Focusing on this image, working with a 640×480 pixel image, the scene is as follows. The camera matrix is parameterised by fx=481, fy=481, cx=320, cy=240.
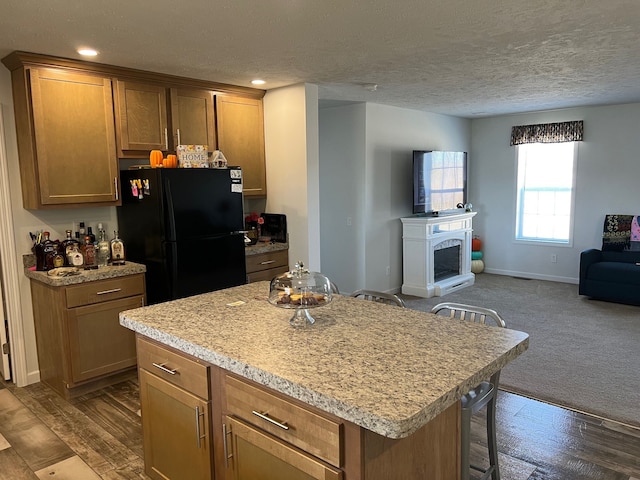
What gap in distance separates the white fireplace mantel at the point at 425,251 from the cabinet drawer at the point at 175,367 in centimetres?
443

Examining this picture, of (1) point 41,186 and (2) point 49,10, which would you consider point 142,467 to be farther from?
(2) point 49,10

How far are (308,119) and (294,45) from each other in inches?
50.3

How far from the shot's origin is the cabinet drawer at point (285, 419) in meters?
1.37

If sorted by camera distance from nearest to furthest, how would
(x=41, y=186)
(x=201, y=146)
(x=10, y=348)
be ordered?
(x=41, y=186) → (x=10, y=348) → (x=201, y=146)

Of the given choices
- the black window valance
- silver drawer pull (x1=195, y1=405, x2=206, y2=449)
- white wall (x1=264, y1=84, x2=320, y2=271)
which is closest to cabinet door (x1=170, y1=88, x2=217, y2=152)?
white wall (x1=264, y1=84, x2=320, y2=271)

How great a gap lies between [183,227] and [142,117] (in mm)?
957

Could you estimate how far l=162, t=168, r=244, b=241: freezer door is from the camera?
3.51 meters

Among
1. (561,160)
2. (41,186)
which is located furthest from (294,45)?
(561,160)

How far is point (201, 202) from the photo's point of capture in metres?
3.71

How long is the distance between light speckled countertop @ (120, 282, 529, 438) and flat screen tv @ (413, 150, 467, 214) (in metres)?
4.08

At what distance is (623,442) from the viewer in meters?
2.72

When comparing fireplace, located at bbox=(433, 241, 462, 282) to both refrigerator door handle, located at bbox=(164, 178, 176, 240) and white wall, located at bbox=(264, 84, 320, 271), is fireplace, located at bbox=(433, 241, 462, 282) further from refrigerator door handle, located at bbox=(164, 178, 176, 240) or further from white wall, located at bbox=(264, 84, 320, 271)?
refrigerator door handle, located at bbox=(164, 178, 176, 240)

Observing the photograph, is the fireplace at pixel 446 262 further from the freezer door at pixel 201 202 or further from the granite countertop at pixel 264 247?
the freezer door at pixel 201 202

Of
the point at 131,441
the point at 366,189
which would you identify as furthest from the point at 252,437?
the point at 366,189
